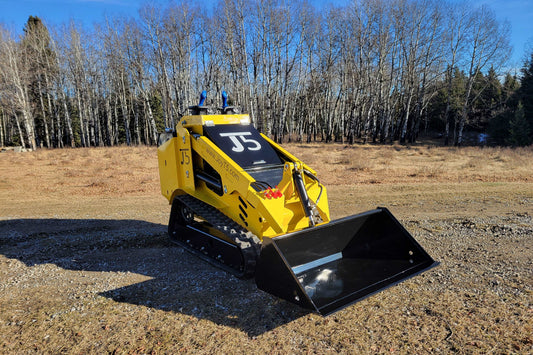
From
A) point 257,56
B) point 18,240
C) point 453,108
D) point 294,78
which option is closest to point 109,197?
point 18,240

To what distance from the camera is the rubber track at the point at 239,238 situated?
422cm

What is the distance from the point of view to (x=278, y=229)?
13.9 feet

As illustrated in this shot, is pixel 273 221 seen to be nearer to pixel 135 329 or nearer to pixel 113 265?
pixel 135 329

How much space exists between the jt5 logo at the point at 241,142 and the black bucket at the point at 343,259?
69.5 inches

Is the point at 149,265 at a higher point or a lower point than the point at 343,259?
lower

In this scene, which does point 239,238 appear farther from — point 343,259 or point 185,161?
point 185,161

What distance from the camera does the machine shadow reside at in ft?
12.3

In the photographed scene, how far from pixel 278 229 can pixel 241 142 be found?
1.66m

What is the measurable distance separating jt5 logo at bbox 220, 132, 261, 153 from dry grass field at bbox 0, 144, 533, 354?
1.83 metres

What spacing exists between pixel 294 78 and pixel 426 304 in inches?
1275

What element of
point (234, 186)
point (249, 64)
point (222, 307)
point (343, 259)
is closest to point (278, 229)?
point (234, 186)

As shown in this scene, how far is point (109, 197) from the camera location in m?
10.9

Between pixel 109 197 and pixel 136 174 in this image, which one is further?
pixel 136 174

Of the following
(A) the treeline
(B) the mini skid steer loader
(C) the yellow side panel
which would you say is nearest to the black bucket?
(B) the mini skid steer loader
